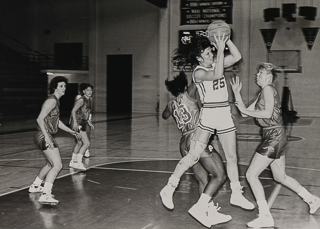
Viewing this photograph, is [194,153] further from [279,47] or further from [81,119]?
[279,47]

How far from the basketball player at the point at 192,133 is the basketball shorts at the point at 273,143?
453 mm

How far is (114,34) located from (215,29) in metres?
22.9

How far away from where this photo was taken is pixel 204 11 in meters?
19.8

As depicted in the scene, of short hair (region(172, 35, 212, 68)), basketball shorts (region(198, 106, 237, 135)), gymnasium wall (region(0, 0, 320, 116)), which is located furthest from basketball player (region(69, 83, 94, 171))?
gymnasium wall (region(0, 0, 320, 116))

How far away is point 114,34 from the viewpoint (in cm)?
2655

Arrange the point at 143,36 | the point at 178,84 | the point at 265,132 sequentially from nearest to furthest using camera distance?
the point at 265,132
the point at 178,84
the point at 143,36

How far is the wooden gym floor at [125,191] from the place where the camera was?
14.6 ft

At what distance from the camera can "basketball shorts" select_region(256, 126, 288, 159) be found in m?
4.32

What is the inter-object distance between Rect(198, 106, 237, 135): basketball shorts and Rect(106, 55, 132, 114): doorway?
2254cm

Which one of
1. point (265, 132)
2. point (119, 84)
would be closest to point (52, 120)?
point (265, 132)

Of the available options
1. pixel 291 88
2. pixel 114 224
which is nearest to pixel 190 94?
pixel 114 224

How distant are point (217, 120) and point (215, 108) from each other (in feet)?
0.38

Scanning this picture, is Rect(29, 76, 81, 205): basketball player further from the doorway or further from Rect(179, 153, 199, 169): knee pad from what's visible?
the doorway

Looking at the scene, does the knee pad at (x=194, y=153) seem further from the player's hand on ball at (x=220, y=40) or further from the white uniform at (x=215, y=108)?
the player's hand on ball at (x=220, y=40)
